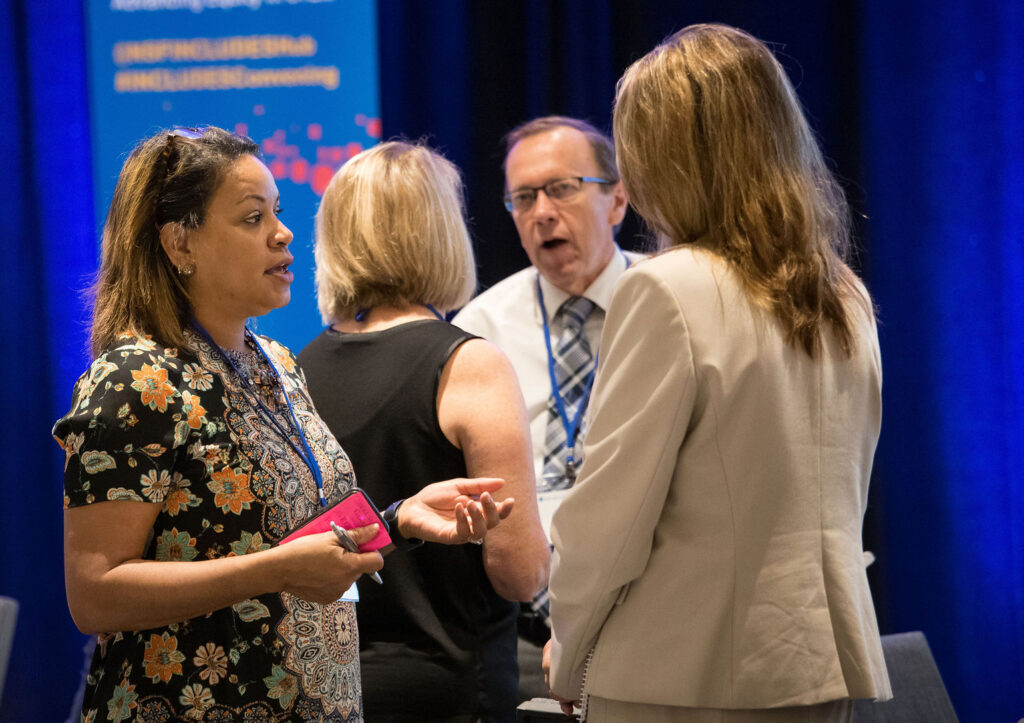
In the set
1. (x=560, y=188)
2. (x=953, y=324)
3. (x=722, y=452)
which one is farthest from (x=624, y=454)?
(x=953, y=324)

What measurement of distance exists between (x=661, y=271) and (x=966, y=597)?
2255mm

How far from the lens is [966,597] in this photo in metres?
3.12

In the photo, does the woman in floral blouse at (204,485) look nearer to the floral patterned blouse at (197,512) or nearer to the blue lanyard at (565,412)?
the floral patterned blouse at (197,512)

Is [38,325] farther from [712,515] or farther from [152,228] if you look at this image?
[712,515]

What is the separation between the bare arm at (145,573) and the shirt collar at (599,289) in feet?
4.97

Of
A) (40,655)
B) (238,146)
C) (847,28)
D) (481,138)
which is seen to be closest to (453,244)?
(238,146)

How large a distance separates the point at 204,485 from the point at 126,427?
138mm

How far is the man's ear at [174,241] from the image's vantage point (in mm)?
1575

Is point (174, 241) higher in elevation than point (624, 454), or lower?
higher

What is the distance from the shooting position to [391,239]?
79.4 inches

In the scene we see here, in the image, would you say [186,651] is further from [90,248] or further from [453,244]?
[90,248]

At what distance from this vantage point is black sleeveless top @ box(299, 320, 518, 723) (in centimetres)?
183

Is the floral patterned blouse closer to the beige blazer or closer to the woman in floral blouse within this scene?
the woman in floral blouse

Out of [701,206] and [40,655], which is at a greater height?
[701,206]
